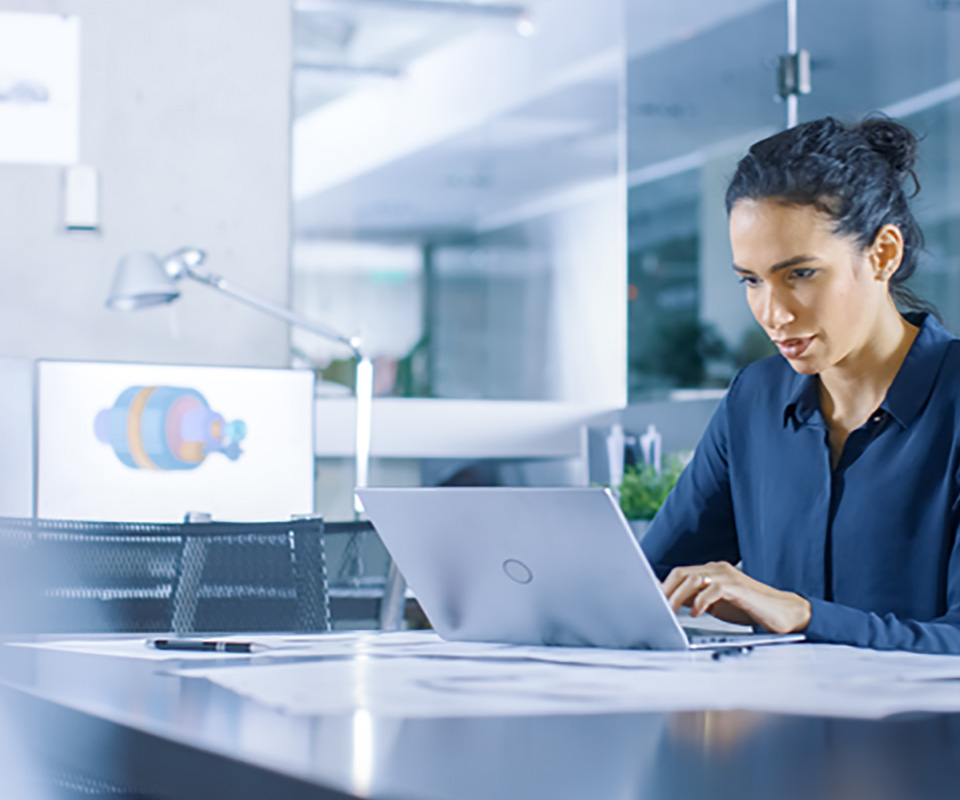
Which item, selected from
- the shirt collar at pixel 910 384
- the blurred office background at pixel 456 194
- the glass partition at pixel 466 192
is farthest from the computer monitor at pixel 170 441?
the glass partition at pixel 466 192

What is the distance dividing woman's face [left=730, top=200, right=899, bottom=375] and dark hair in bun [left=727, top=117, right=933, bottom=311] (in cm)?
2

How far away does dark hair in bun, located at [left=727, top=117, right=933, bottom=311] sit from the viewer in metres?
1.55

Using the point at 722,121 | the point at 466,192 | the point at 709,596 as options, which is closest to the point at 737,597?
the point at 709,596

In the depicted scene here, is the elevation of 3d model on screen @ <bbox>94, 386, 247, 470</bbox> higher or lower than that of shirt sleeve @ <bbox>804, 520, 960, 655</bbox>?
higher

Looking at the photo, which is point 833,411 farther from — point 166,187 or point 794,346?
point 166,187

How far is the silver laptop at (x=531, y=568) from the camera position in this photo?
1.03 meters

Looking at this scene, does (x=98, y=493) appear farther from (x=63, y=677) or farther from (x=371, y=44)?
(x=371, y=44)

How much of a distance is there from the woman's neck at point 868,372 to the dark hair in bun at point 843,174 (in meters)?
0.12

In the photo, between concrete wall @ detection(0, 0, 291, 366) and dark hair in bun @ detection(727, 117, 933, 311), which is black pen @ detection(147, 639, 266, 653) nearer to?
dark hair in bun @ detection(727, 117, 933, 311)

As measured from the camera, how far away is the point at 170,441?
278cm

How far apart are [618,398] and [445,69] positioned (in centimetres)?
211

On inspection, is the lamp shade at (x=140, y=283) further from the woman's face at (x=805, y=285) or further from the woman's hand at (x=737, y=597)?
the woman's hand at (x=737, y=597)

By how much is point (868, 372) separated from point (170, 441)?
1700mm

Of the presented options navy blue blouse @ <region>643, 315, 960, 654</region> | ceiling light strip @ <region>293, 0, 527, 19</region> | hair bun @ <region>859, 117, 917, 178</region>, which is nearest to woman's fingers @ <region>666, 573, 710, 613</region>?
navy blue blouse @ <region>643, 315, 960, 654</region>
